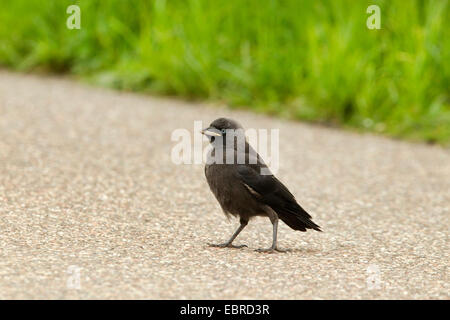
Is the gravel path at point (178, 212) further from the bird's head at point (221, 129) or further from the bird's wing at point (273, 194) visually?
the bird's head at point (221, 129)

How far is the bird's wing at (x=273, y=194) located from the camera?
12.5 feet

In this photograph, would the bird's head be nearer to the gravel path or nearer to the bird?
the bird

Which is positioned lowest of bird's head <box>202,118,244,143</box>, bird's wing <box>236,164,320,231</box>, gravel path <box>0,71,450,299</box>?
gravel path <box>0,71,450,299</box>

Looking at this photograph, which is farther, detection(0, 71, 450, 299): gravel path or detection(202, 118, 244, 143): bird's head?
detection(202, 118, 244, 143): bird's head

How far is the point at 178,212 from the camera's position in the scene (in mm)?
4672

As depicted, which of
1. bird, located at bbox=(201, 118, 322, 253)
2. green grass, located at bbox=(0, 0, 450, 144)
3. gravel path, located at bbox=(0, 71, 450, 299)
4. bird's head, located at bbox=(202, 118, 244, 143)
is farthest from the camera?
green grass, located at bbox=(0, 0, 450, 144)

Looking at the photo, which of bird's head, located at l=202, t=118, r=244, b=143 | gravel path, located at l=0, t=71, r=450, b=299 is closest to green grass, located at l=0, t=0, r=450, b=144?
gravel path, located at l=0, t=71, r=450, b=299

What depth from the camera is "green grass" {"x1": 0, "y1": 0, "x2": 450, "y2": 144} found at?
280 inches

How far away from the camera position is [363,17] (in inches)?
290

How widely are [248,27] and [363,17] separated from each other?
122cm

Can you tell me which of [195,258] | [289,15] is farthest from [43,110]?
[195,258]

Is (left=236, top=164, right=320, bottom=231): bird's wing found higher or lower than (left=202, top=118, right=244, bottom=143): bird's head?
lower

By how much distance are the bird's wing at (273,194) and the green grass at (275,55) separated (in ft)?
10.8

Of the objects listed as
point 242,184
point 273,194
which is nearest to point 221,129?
point 242,184
